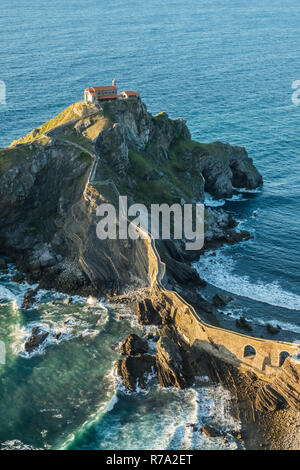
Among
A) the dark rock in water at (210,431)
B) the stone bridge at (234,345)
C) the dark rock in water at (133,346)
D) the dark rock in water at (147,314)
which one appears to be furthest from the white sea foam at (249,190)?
the dark rock in water at (210,431)

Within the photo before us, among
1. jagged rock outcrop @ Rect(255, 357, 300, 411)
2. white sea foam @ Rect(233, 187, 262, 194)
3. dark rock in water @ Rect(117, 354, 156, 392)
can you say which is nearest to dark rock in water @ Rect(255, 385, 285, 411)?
jagged rock outcrop @ Rect(255, 357, 300, 411)

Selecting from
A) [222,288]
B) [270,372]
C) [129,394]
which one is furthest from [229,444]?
[222,288]

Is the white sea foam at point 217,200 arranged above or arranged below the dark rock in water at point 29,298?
above

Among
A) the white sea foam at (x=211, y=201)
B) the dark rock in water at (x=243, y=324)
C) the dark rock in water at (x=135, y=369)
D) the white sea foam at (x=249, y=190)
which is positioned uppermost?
the white sea foam at (x=249, y=190)

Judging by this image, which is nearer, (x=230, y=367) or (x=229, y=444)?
(x=229, y=444)

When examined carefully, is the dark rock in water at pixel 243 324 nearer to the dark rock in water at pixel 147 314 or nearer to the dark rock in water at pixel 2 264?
the dark rock in water at pixel 147 314

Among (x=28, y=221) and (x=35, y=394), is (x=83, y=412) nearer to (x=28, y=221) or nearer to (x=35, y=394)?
(x=35, y=394)
